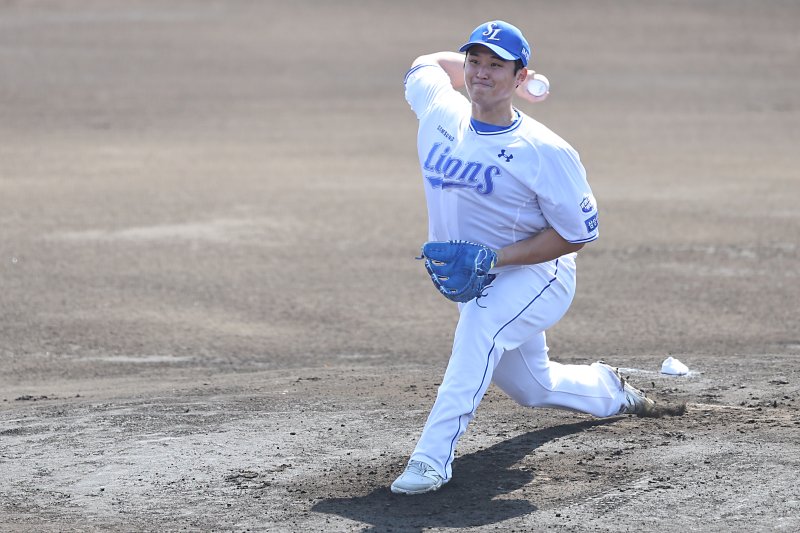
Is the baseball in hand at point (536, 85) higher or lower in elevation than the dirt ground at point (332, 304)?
higher

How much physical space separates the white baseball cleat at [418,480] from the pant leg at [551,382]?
0.69 m

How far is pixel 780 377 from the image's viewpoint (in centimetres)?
669

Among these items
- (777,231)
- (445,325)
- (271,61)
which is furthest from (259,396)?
(271,61)

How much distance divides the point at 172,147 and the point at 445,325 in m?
8.13

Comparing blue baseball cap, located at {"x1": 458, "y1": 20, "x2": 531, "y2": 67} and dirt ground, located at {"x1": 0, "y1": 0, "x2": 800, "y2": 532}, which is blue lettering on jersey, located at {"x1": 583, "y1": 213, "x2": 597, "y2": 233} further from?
dirt ground, located at {"x1": 0, "y1": 0, "x2": 800, "y2": 532}

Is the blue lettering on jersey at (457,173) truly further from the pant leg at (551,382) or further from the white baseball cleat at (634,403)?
the white baseball cleat at (634,403)

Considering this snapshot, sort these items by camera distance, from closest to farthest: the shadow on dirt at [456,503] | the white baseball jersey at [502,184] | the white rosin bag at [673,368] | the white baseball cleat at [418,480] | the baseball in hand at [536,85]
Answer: the shadow on dirt at [456,503]
the white baseball cleat at [418,480]
the white baseball jersey at [502,184]
the baseball in hand at [536,85]
the white rosin bag at [673,368]

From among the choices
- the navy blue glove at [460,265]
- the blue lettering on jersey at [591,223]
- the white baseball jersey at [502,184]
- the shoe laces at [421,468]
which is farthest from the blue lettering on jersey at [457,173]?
the shoe laces at [421,468]

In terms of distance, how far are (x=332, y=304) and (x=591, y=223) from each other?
4.52 metres

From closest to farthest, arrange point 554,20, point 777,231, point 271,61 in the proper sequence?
point 777,231
point 271,61
point 554,20

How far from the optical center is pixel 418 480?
4.79 meters

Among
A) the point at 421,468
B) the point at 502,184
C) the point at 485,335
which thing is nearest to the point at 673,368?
the point at 485,335

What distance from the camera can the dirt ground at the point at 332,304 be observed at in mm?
4945

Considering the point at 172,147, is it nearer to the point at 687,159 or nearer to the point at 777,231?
the point at 687,159
